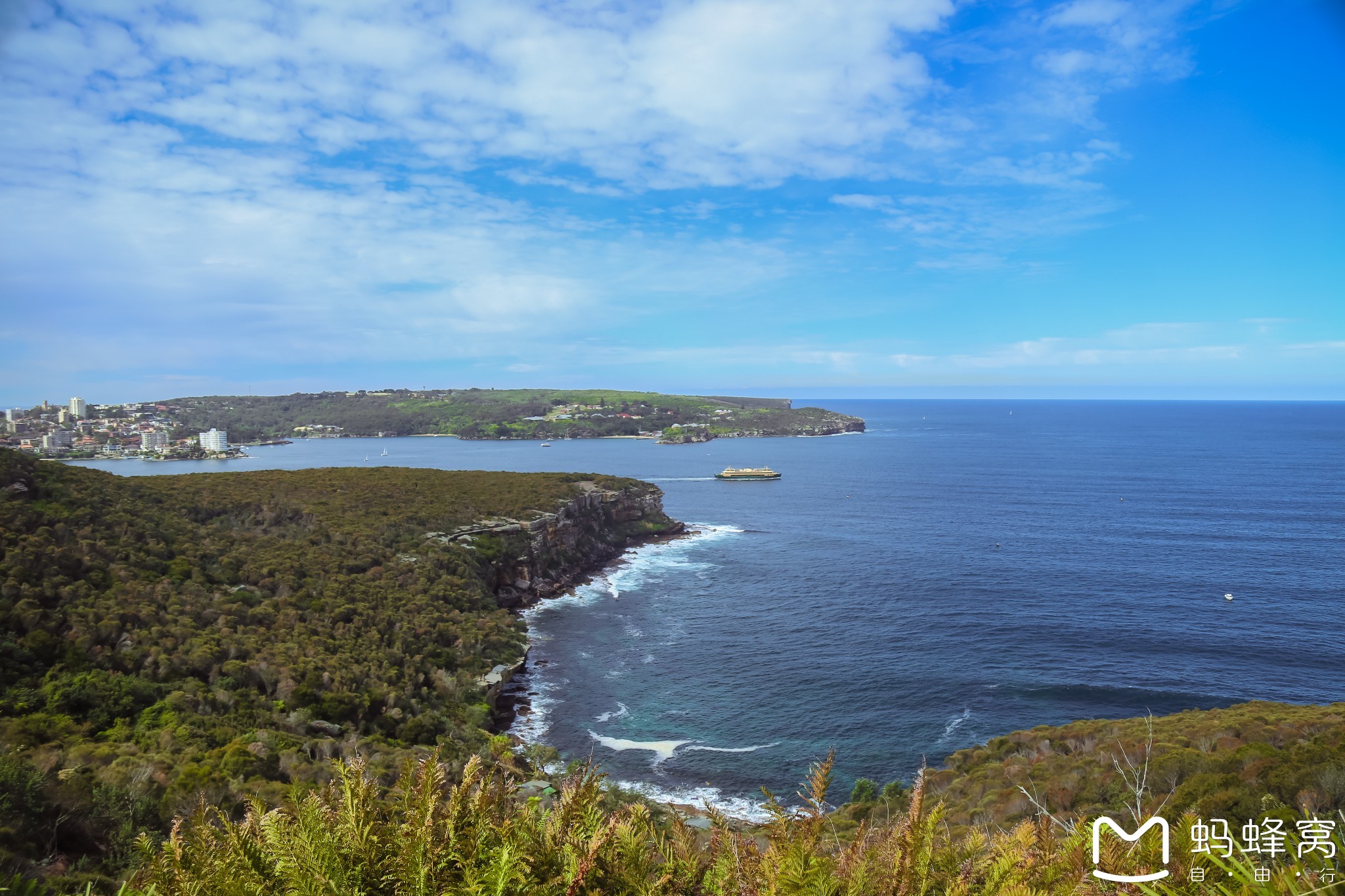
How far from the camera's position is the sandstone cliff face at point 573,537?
51719mm

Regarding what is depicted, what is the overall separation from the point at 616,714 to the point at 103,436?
15320 centimetres

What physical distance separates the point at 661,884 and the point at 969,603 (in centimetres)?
4731

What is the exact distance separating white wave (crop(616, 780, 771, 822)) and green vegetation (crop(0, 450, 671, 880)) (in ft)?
19.1

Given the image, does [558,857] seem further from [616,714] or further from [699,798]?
[616,714]

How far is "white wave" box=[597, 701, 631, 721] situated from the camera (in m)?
32.0

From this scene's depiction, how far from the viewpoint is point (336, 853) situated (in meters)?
3.17

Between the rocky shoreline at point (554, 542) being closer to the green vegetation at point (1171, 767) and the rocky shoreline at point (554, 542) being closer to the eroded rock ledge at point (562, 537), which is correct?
the eroded rock ledge at point (562, 537)

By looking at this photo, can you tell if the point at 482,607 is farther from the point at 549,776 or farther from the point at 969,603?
the point at 969,603

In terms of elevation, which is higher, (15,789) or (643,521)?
(15,789)

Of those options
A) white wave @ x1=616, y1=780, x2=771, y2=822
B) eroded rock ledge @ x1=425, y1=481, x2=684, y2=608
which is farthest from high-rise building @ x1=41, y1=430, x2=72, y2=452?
white wave @ x1=616, y1=780, x2=771, y2=822

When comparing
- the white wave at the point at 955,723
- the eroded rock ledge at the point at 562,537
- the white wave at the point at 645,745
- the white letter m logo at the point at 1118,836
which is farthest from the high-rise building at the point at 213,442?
the white letter m logo at the point at 1118,836

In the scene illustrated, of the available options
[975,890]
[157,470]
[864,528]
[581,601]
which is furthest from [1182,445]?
[157,470]

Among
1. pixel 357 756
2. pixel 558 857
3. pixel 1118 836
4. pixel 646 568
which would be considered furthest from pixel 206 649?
pixel 646 568

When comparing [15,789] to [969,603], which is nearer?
[15,789]
